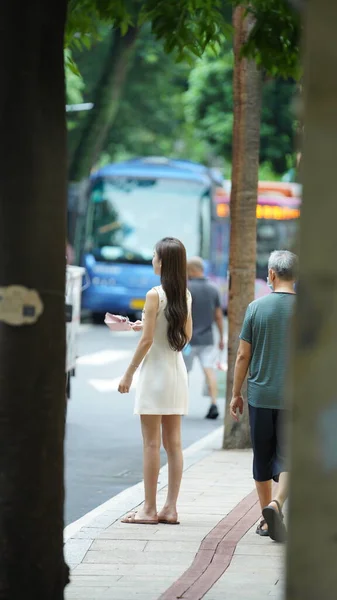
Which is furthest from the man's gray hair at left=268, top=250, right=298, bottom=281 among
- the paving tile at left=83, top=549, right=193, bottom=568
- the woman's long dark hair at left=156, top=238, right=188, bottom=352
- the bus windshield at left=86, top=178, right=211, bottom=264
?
the bus windshield at left=86, top=178, right=211, bottom=264

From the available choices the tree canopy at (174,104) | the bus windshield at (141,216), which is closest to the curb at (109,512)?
the bus windshield at (141,216)

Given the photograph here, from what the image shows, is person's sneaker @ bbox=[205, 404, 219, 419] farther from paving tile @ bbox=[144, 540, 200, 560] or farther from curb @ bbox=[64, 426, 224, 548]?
paving tile @ bbox=[144, 540, 200, 560]

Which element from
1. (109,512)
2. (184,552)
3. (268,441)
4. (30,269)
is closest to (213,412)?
(109,512)

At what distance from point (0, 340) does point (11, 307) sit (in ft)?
0.50

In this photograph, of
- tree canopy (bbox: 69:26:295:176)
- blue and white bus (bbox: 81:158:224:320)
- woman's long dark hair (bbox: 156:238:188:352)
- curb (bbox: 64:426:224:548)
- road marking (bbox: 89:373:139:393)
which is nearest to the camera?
curb (bbox: 64:426:224:548)

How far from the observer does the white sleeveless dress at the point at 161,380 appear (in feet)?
28.8

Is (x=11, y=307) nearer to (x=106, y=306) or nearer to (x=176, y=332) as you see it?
(x=176, y=332)

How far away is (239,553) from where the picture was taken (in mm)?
7715

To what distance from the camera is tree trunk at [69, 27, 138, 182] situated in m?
36.3

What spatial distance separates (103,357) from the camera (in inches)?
901

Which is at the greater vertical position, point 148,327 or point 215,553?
point 148,327

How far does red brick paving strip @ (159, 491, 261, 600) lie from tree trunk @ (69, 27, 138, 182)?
2685cm

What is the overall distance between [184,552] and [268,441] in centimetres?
92

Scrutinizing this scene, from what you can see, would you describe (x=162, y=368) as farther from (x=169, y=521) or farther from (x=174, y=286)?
(x=169, y=521)
